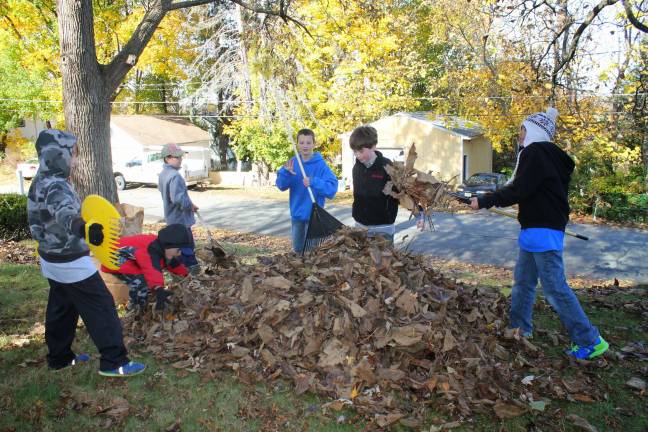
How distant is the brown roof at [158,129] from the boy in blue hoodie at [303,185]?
21.0 m

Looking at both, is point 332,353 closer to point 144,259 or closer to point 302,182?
point 144,259

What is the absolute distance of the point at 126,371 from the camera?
336cm

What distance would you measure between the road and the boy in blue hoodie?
1857 mm

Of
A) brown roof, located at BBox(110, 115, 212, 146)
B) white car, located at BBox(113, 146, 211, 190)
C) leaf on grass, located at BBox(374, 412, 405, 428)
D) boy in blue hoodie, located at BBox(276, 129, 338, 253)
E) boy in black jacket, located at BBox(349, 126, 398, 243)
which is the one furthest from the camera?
brown roof, located at BBox(110, 115, 212, 146)

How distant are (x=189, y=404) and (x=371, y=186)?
2.31m

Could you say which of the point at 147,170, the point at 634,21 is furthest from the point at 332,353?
the point at 147,170

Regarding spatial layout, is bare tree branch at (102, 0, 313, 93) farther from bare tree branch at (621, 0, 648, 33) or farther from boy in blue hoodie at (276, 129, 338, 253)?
bare tree branch at (621, 0, 648, 33)

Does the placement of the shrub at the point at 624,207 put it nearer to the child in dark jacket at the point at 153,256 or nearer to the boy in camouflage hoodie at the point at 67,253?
the child in dark jacket at the point at 153,256

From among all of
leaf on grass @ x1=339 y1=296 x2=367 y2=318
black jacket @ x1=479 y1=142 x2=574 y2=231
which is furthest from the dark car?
leaf on grass @ x1=339 y1=296 x2=367 y2=318

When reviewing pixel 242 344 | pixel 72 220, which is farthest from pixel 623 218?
pixel 72 220

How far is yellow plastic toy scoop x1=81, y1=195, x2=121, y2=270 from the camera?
9.93 ft

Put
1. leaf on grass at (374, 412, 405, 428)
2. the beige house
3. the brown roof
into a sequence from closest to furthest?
leaf on grass at (374, 412, 405, 428)
the beige house
the brown roof

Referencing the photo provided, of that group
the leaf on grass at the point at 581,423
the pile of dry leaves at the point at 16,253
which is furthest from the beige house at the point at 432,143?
the leaf on grass at the point at 581,423

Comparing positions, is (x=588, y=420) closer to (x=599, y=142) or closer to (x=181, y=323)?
(x=181, y=323)
